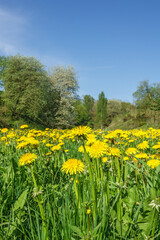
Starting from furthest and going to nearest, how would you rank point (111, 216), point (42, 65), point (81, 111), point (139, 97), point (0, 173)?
1. point (81, 111)
2. point (139, 97)
3. point (42, 65)
4. point (0, 173)
5. point (111, 216)

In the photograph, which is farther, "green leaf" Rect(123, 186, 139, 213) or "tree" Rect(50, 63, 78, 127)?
"tree" Rect(50, 63, 78, 127)

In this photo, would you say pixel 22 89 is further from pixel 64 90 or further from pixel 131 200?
pixel 131 200

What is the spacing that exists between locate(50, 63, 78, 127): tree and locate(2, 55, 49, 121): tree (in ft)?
18.8

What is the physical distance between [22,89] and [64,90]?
8.98 metres

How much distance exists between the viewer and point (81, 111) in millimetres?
52969

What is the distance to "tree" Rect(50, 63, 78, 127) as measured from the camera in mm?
27781

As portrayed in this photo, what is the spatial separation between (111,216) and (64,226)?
0.30 metres

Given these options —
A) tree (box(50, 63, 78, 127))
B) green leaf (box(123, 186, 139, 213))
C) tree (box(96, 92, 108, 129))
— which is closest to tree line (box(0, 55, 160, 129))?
tree (box(50, 63, 78, 127))

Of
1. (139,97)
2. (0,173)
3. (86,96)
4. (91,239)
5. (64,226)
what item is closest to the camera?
(91,239)

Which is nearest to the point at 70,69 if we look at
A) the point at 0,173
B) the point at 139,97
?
the point at 139,97

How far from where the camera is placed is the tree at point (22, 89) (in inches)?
824

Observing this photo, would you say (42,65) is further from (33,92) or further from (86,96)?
(86,96)

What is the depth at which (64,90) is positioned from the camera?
29.2 m

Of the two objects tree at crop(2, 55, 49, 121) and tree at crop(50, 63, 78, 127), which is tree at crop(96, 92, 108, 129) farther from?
tree at crop(2, 55, 49, 121)
